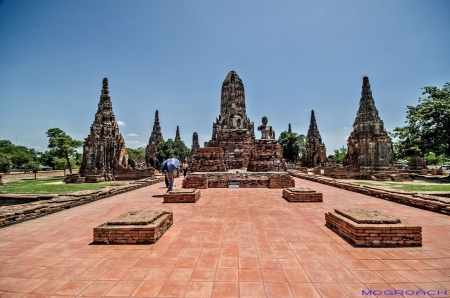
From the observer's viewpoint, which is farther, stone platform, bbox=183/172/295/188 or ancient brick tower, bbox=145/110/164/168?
ancient brick tower, bbox=145/110/164/168

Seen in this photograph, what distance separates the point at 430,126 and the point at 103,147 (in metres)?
29.0

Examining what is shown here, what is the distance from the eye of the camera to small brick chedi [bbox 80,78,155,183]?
20469mm

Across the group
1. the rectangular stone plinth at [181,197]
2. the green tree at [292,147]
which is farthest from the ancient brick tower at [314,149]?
the rectangular stone plinth at [181,197]

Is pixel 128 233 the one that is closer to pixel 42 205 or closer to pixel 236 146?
pixel 42 205

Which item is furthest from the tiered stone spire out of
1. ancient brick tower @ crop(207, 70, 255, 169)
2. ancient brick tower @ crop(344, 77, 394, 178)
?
ancient brick tower @ crop(344, 77, 394, 178)

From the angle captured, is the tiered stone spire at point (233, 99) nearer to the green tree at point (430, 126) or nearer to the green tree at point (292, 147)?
the green tree at point (430, 126)

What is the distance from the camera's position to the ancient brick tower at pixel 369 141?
19719mm

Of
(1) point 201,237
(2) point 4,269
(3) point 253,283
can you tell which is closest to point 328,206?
(1) point 201,237

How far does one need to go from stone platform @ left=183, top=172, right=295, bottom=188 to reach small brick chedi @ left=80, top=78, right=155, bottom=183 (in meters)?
11.9

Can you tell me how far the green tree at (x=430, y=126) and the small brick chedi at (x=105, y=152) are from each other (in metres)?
24.3

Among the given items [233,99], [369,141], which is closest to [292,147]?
[233,99]

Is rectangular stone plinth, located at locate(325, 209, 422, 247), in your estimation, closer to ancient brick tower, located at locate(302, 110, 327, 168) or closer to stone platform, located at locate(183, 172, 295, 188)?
stone platform, located at locate(183, 172, 295, 188)

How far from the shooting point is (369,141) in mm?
20094

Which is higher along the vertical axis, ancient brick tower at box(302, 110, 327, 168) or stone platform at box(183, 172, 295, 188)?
ancient brick tower at box(302, 110, 327, 168)
